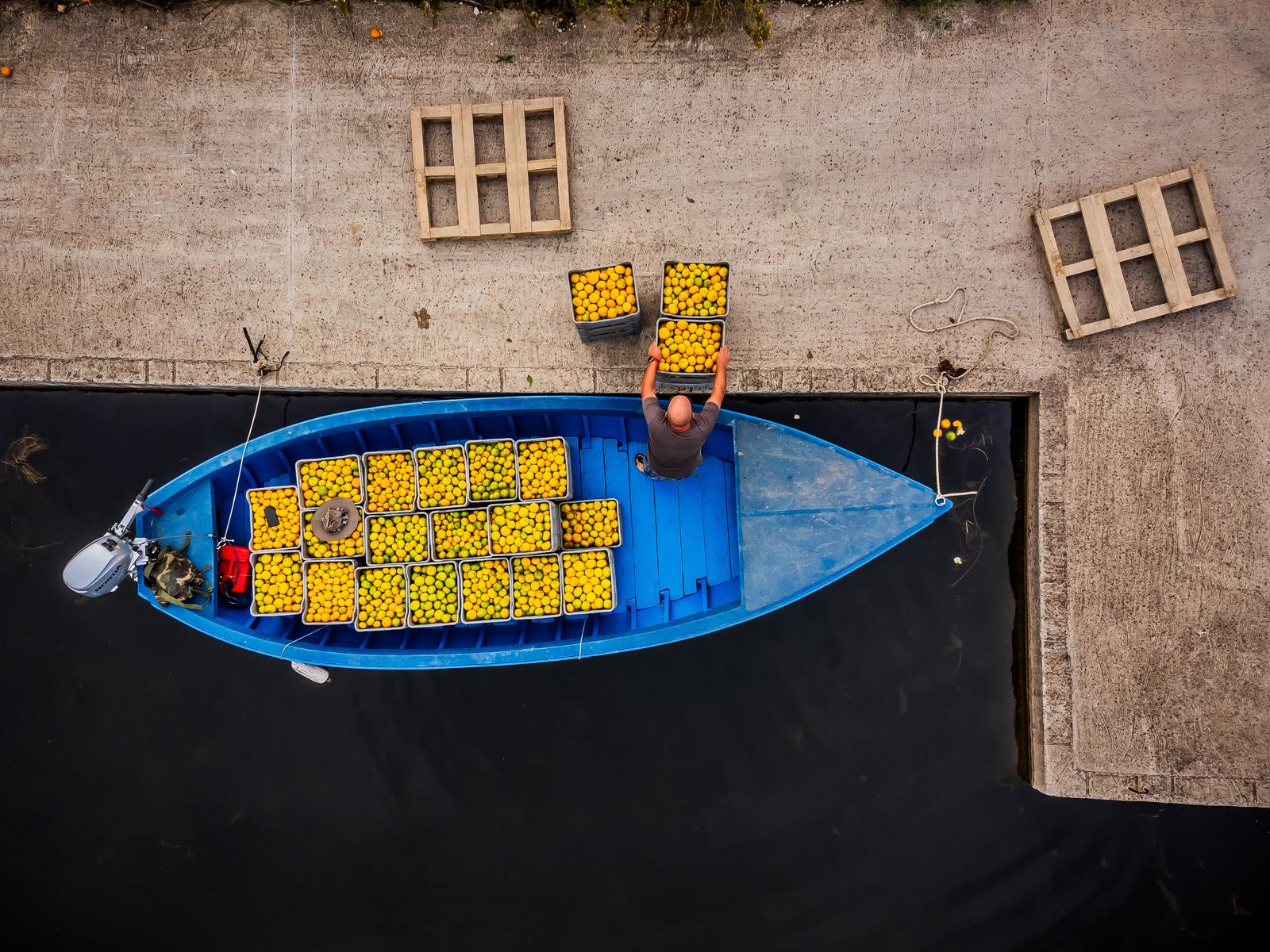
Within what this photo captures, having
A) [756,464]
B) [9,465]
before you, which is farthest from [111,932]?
[756,464]

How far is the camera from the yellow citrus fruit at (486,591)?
20.1 feet

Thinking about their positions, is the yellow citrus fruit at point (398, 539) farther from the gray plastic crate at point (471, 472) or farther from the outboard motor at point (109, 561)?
the outboard motor at point (109, 561)

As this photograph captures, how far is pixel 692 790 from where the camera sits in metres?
7.29

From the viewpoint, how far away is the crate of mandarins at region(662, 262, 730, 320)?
20.1 feet

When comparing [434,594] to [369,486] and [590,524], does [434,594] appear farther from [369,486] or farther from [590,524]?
[590,524]

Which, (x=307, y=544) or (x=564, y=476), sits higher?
(x=564, y=476)

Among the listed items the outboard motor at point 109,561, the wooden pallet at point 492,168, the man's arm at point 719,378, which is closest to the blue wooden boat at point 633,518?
the outboard motor at point 109,561

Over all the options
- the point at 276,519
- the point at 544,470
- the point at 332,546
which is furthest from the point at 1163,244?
the point at 276,519

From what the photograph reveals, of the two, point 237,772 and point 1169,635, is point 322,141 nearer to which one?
point 237,772

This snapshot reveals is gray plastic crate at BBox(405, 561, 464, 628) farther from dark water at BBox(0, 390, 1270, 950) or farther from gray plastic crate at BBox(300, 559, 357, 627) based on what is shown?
dark water at BBox(0, 390, 1270, 950)

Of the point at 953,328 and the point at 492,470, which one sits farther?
the point at 953,328

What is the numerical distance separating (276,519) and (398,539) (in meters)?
1.09

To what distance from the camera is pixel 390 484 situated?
20.5 ft

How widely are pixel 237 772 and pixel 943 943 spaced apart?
7.16 m
